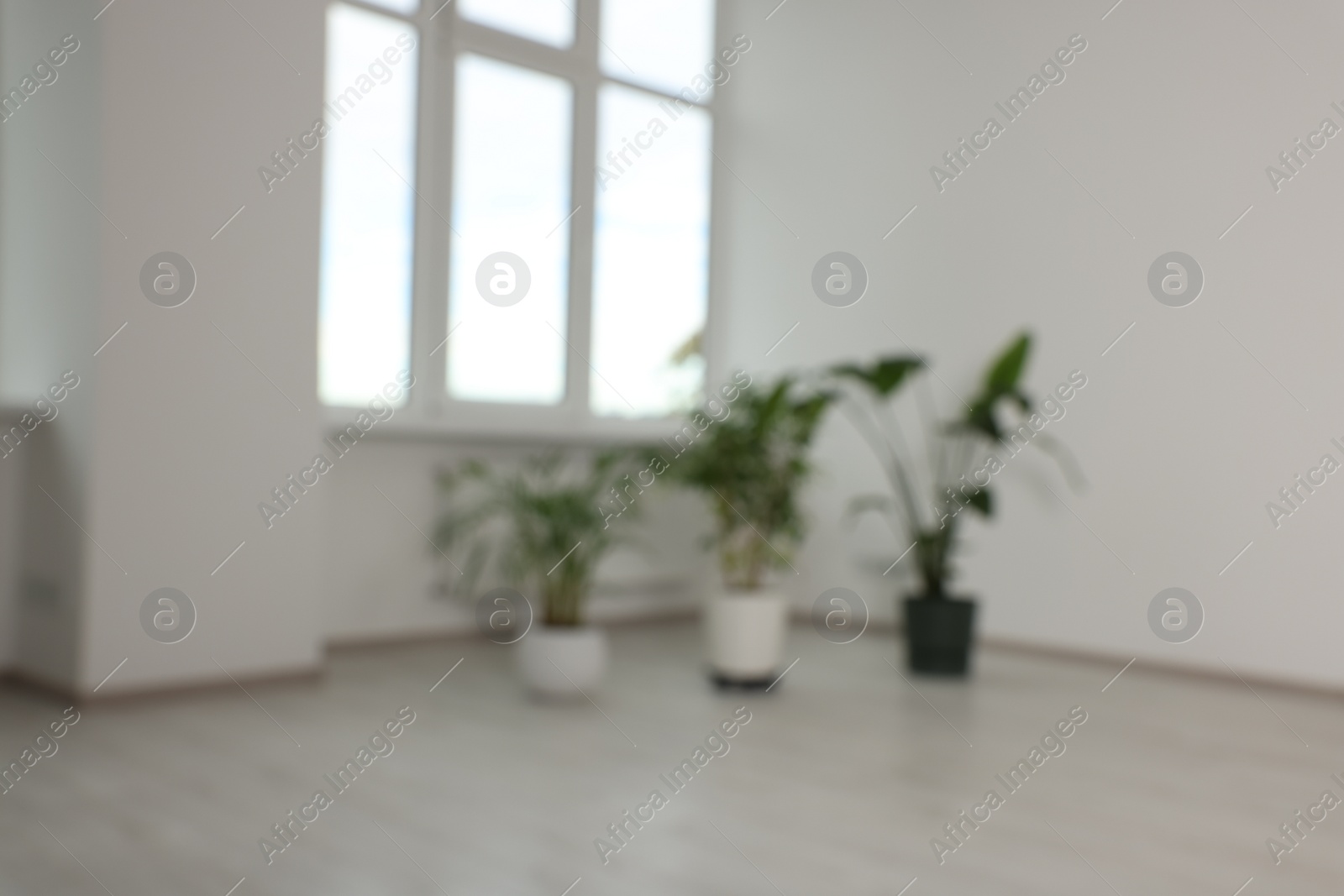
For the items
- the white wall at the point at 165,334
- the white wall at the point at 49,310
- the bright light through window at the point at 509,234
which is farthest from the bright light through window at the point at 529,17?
the white wall at the point at 49,310

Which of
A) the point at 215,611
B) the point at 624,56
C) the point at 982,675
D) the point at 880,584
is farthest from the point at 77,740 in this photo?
the point at 624,56

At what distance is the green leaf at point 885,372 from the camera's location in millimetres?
4266

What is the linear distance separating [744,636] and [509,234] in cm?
218

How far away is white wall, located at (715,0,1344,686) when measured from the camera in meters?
4.12

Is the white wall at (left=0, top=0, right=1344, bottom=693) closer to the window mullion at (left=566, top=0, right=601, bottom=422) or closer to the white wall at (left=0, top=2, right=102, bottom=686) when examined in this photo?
the white wall at (left=0, top=2, right=102, bottom=686)

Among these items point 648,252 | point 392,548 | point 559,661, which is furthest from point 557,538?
point 648,252

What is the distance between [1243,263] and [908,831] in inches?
112

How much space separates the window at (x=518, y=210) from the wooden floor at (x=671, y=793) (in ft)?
4.51

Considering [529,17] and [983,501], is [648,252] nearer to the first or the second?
[529,17]

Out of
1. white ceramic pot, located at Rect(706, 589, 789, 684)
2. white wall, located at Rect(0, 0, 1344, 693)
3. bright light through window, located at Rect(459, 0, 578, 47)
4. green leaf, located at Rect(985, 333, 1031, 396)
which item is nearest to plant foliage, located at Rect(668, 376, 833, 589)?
white ceramic pot, located at Rect(706, 589, 789, 684)

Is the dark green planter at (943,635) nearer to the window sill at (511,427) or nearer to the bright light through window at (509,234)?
the window sill at (511,427)

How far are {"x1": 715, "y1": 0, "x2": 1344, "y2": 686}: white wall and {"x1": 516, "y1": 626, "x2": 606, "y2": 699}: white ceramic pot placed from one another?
211 centimetres

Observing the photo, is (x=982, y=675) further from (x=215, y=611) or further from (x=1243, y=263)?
(x=215, y=611)

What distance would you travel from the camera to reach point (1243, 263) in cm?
424
